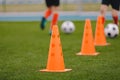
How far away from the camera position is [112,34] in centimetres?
1191

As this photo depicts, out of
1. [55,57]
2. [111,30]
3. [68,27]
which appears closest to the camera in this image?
[55,57]

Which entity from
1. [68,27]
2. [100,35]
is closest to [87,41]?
[100,35]

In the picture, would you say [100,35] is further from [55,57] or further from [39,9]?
[39,9]

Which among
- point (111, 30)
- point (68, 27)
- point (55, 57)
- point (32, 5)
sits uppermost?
point (55, 57)

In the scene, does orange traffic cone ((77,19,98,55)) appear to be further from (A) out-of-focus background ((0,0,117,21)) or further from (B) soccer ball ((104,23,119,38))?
(A) out-of-focus background ((0,0,117,21))

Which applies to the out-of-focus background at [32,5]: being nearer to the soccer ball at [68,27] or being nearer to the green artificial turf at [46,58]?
the soccer ball at [68,27]

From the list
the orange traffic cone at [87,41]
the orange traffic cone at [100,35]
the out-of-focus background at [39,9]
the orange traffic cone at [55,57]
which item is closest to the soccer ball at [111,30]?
the orange traffic cone at [100,35]

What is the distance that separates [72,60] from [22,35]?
19.4 feet

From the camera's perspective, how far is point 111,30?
11672 mm

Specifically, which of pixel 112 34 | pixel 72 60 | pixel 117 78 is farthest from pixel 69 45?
pixel 117 78

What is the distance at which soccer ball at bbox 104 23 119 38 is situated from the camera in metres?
11.7

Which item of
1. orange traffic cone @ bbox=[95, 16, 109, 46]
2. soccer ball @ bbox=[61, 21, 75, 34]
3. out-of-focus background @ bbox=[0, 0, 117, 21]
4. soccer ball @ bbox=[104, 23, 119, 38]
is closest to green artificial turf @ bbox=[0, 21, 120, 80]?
soccer ball @ bbox=[104, 23, 119, 38]

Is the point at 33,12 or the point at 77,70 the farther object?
the point at 33,12

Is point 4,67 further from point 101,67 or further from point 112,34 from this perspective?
point 112,34
